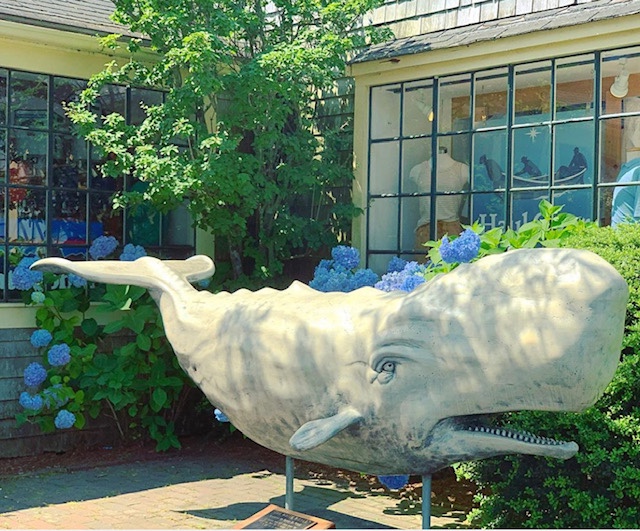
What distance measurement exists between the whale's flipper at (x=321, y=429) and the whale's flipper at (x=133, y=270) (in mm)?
2053

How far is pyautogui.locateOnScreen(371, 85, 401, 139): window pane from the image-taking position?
9.34 metres

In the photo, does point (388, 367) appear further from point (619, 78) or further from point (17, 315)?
point (17, 315)

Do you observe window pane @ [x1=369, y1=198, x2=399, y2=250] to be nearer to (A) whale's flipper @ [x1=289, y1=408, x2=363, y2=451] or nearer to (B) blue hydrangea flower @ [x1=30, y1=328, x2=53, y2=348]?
(B) blue hydrangea flower @ [x1=30, y1=328, x2=53, y2=348]

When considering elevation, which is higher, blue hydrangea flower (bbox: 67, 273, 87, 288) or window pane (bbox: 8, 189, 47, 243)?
window pane (bbox: 8, 189, 47, 243)

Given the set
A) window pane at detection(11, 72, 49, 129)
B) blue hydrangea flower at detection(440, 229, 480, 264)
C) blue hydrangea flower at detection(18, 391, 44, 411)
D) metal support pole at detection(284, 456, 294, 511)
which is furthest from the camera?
window pane at detection(11, 72, 49, 129)

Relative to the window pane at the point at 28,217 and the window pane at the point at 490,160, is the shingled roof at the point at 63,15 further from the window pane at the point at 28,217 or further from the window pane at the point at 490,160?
the window pane at the point at 490,160

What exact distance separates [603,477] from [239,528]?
90.1 inches

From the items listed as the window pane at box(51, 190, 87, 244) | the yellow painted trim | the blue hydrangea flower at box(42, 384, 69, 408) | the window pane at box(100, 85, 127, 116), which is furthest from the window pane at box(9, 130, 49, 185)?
the blue hydrangea flower at box(42, 384, 69, 408)

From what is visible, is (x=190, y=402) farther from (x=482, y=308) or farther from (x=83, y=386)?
(x=482, y=308)

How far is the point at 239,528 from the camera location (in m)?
Result: 5.13

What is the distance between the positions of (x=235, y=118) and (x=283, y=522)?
14.2ft

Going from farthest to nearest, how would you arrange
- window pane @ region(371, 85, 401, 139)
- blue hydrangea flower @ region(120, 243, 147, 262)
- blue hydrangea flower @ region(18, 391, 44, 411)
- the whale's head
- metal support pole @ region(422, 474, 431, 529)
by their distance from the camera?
window pane @ region(371, 85, 401, 139)
blue hydrangea flower @ region(120, 243, 147, 262)
blue hydrangea flower @ region(18, 391, 44, 411)
metal support pole @ region(422, 474, 431, 529)
the whale's head

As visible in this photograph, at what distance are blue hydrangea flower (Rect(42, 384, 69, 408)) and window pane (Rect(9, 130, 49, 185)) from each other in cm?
190

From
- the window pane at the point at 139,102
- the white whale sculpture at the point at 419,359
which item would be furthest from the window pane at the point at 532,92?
the window pane at the point at 139,102
